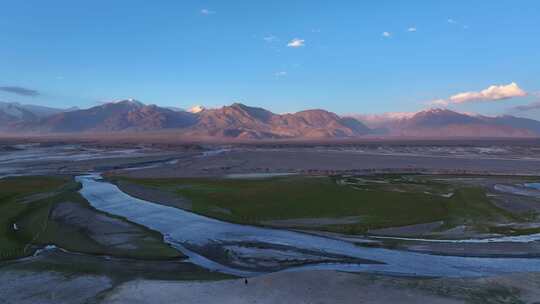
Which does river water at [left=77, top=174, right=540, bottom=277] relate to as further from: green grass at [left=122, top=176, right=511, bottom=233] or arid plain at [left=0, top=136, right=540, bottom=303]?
green grass at [left=122, top=176, right=511, bottom=233]

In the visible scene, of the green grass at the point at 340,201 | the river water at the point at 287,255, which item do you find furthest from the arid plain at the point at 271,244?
the green grass at the point at 340,201

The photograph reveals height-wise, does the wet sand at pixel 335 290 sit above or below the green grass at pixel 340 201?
below

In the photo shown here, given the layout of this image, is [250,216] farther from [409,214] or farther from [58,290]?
[58,290]

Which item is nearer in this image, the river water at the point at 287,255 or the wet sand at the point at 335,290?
the wet sand at the point at 335,290

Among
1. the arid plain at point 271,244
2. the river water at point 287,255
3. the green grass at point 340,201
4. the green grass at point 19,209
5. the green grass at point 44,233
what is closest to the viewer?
the arid plain at point 271,244

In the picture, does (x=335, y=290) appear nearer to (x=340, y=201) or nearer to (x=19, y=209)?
(x=340, y=201)

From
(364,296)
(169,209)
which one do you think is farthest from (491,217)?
(169,209)

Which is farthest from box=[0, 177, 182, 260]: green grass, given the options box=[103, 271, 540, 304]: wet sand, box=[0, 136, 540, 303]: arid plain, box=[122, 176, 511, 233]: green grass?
box=[122, 176, 511, 233]: green grass

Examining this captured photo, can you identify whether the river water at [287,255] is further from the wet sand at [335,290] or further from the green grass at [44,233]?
the wet sand at [335,290]
